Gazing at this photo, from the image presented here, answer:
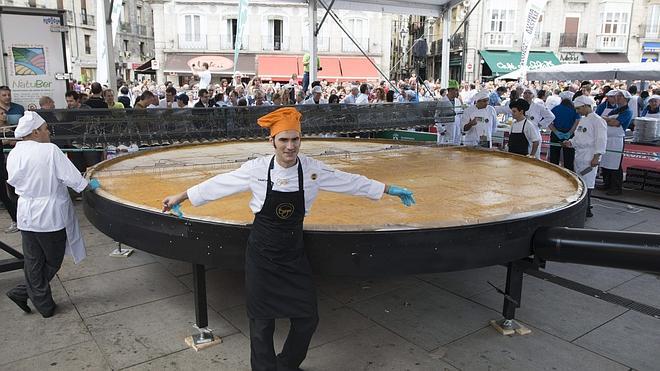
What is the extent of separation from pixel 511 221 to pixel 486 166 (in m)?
2.43

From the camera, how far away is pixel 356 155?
20.8 feet

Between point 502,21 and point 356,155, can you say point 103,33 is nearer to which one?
point 356,155

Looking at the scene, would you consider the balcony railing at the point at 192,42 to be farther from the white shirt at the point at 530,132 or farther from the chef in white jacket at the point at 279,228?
the chef in white jacket at the point at 279,228

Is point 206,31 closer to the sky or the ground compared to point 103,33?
closer to the sky

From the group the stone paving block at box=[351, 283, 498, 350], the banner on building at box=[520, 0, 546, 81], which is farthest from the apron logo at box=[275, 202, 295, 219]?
the banner on building at box=[520, 0, 546, 81]

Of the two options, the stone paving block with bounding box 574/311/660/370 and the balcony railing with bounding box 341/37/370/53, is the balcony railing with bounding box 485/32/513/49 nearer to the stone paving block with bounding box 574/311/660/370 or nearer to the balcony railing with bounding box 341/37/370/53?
the balcony railing with bounding box 341/37/370/53

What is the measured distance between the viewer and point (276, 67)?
39406 millimetres

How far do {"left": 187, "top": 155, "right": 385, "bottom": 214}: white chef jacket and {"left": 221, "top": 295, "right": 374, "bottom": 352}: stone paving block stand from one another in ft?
3.97

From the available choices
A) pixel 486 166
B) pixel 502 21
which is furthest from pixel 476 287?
pixel 502 21

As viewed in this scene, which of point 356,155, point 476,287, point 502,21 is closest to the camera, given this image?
point 476,287

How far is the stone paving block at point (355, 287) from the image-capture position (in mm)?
4551

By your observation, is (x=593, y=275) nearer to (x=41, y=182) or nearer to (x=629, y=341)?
(x=629, y=341)

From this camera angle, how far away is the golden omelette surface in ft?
11.2

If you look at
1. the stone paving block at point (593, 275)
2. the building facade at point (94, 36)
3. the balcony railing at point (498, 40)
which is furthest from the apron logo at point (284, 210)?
the balcony railing at point (498, 40)
